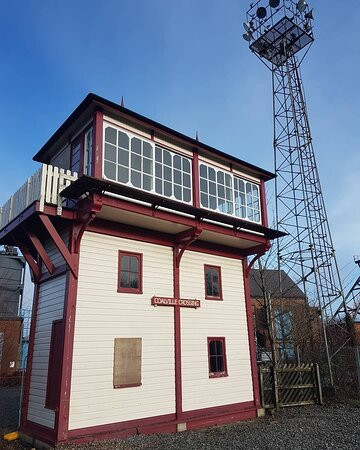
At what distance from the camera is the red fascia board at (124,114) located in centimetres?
1089

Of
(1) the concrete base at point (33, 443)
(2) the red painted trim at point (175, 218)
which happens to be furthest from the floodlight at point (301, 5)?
(1) the concrete base at point (33, 443)

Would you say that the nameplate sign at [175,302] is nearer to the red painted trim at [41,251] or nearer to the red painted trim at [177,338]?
the red painted trim at [177,338]

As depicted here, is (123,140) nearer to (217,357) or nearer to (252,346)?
(217,357)

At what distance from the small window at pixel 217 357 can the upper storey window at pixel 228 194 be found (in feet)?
15.2

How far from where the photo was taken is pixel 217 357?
13398 mm

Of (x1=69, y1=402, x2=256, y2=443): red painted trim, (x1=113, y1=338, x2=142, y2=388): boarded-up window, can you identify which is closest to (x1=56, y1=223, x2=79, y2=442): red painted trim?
(x1=69, y1=402, x2=256, y2=443): red painted trim

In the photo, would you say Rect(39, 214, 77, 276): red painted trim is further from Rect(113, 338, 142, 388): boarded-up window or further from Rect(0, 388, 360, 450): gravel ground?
Rect(0, 388, 360, 450): gravel ground

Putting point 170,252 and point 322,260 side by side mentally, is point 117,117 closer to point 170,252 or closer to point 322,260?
point 170,252

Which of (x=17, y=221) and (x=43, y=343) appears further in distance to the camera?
(x=43, y=343)

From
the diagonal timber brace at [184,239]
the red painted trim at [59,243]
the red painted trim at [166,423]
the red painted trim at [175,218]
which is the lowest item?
the red painted trim at [166,423]

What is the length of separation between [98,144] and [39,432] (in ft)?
25.8

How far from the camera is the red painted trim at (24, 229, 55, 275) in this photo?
11.0m

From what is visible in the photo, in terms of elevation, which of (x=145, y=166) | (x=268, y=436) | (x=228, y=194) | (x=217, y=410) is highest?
(x=228, y=194)

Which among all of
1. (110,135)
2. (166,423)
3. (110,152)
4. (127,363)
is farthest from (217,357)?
(110,135)
